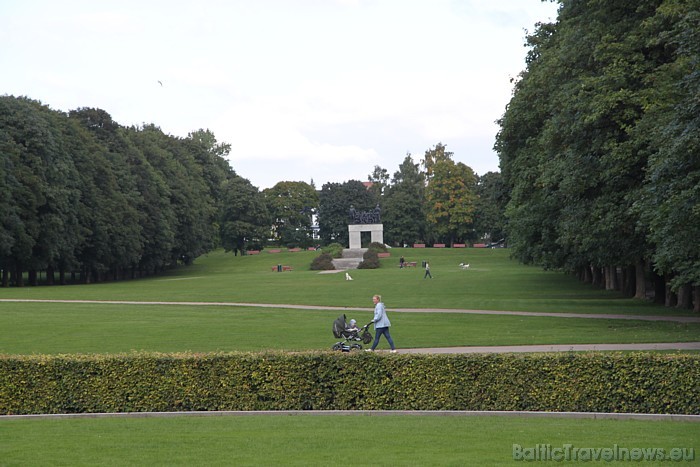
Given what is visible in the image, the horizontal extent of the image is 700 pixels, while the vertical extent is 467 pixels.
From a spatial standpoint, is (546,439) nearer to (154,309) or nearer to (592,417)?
(592,417)

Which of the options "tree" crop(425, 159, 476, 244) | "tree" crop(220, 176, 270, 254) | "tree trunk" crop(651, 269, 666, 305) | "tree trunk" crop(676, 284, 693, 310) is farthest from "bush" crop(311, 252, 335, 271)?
"tree trunk" crop(676, 284, 693, 310)

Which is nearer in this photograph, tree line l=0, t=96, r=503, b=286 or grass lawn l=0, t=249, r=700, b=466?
grass lawn l=0, t=249, r=700, b=466

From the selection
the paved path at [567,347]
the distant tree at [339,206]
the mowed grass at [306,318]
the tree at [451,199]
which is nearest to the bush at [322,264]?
the mowed grass at [306,318]

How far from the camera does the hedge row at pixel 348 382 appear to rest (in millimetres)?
15617

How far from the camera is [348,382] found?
1658cm

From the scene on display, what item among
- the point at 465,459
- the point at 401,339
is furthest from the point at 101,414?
the point at 401,339

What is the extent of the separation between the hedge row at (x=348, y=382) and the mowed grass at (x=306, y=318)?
873 centimetres

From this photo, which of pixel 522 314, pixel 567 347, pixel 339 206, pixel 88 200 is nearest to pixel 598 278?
pixel 522 314

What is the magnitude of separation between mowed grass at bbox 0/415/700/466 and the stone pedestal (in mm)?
98410

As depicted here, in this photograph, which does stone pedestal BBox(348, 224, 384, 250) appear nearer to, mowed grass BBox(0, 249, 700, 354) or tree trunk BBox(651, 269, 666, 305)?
mowed grass BBox(0, 249, 700, 354)

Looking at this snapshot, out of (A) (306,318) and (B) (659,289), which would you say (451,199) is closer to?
(B) (659,289)

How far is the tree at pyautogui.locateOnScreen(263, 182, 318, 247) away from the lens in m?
143

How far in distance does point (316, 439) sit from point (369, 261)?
273 ft

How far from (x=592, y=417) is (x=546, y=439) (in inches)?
118
